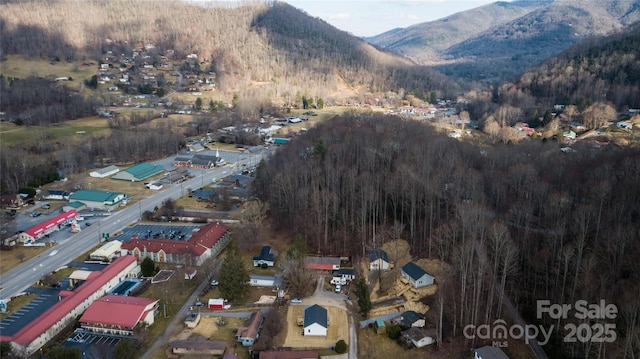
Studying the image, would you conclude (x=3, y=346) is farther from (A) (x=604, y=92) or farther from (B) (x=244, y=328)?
(A) (x=604, y=92)

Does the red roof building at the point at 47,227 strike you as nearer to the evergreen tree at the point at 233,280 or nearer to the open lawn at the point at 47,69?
the evergreen tree at the point at 233,280

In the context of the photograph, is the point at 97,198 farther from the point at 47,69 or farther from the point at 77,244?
the point at 47,69

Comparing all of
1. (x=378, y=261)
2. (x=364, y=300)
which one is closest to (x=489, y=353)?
Result: (x=364, y=300)

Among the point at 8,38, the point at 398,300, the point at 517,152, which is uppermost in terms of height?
the point at 8,38

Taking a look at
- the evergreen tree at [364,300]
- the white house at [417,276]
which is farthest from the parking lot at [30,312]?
the white house at [417,276]

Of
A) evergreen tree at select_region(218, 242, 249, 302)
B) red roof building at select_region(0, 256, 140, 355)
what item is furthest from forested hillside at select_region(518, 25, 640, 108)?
red roof building at select_region(0, 256, 140, 355)

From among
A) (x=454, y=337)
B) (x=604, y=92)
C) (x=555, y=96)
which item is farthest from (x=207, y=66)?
(x=454, y=337)
